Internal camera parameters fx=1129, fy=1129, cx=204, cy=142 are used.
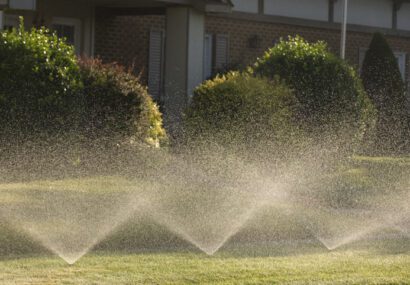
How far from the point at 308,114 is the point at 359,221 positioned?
17.3ft

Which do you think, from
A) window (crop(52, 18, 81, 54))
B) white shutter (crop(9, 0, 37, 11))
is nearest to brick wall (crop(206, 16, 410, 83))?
window (crop(52, 18, 81, 54))

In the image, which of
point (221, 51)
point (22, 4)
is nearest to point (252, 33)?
point (221, 51)

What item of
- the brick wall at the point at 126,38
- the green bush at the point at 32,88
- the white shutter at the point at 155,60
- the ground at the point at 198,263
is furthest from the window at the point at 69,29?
the ground at the point at 198,263

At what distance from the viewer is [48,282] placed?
7832 mm

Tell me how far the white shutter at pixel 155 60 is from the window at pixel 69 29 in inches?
73.1

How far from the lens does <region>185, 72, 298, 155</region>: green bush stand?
53.8 ft

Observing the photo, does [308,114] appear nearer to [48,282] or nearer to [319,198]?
[319,198]

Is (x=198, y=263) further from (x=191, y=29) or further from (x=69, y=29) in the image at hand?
(x=69, y=29)

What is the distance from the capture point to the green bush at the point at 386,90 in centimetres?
2375

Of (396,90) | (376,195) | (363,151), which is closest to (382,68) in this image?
(396,90)

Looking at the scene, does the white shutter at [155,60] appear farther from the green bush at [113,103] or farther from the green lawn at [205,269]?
the green lawn at [205,269]

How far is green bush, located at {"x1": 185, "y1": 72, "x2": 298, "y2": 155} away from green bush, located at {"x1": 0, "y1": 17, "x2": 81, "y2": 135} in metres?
2.26

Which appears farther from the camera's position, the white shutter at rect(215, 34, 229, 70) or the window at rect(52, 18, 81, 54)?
the white shutter at rect(215, 34, 229, 70)

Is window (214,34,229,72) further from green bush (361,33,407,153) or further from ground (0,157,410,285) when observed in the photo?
ground (0,157,410,285)
